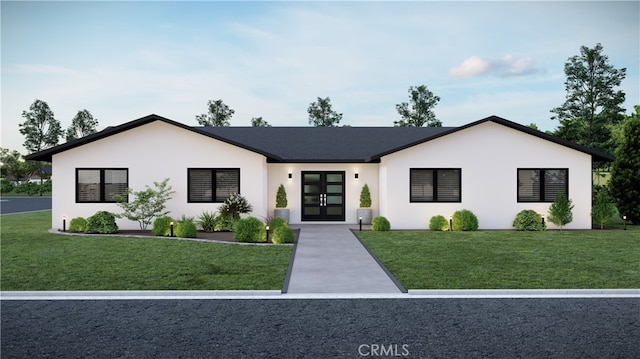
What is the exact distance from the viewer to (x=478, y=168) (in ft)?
63.4

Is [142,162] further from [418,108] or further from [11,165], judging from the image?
[11,165]

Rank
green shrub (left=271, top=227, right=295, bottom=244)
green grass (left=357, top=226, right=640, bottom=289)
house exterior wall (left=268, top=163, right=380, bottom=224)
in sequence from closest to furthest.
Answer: green grass (left=357, top=226, right=640, bottom=289)
green shrub (left=271, top=227, right=295, bottom=244)
house exterior wall (left=268, top=163, right=380, bottom=224)

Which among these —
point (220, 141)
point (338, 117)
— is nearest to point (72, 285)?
point (220, 141)

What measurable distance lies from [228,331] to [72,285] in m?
4.34

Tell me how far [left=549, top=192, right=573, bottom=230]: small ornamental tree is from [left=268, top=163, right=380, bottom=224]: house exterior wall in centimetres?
754

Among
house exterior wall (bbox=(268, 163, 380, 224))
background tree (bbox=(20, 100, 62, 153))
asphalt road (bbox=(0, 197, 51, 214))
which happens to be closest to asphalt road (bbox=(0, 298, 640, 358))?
house exterior wall (bbox=(268, 163, 380, 224))

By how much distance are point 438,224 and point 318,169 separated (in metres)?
6.32

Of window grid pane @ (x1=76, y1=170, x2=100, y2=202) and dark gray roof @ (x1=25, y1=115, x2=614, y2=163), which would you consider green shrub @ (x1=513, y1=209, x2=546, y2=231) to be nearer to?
dark gray roof @ (x1=25, y1=115, x2=614, y2=163)

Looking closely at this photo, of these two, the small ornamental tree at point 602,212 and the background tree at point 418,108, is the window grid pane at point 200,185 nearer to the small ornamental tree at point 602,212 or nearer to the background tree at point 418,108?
the small ornamental tree at point 602,212

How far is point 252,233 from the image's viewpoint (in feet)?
48.9

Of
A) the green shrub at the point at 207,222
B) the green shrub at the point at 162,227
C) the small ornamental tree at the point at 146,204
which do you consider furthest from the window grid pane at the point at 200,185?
the green shrub at the point at 162,227

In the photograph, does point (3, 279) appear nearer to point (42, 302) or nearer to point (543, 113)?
point (42, 302)

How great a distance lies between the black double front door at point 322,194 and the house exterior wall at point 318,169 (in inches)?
8.6

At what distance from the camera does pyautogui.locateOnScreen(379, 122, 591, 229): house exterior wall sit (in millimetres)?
19312
